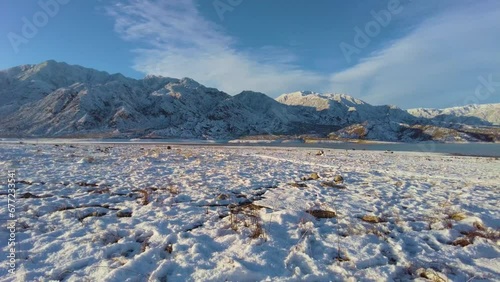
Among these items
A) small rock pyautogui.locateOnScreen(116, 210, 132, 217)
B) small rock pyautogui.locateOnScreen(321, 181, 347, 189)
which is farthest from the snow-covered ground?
small rock pyautogui.locateOnScreen(321, 181, 347, 189)

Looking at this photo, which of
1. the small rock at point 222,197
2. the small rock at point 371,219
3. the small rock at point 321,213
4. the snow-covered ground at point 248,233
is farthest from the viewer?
the small rock at point 222,197

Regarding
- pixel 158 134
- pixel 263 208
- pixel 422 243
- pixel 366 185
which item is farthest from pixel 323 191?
pixel 158 134

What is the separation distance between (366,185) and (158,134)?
18324 cm

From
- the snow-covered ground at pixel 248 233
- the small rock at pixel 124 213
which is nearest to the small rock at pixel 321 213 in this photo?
the snow-covered ground at pixel 248 233

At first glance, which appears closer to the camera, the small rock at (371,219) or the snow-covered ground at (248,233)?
the snow-covered ground at (248,233)

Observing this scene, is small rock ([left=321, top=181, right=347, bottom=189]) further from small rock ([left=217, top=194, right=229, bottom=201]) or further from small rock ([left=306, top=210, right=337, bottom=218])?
small rock ([left=217, top=194, right=229, bottom=201])

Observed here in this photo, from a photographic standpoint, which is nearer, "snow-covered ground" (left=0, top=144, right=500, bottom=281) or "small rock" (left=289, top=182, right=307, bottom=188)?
"snow-covered ground" (left=0, top=144, right=500, bottom=281)

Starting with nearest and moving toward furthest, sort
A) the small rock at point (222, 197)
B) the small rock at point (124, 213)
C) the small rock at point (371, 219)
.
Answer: the small rock at point (371, 219) → the small rock at point (124, 213) → the small rock at point (222, 197)

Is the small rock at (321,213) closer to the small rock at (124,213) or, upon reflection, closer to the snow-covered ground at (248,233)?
the snow-covered ground at (248,233)

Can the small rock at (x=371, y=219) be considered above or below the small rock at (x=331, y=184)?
below

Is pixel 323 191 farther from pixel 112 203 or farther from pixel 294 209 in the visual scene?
pixel 112 203

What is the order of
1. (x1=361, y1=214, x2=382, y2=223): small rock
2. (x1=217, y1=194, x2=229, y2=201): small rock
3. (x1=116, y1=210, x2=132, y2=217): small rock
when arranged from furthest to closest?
(x1=217, y1=194, x2=229, y2=201): small rock → (x1=116, y1=210, x2=132, y2=217): small rock → (x1=361, y1=214, x2=382, y2=223): small rock

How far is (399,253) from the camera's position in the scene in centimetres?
664

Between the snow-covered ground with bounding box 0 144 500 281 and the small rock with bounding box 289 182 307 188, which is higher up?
the small rock with bounding box 289 182 307 188
